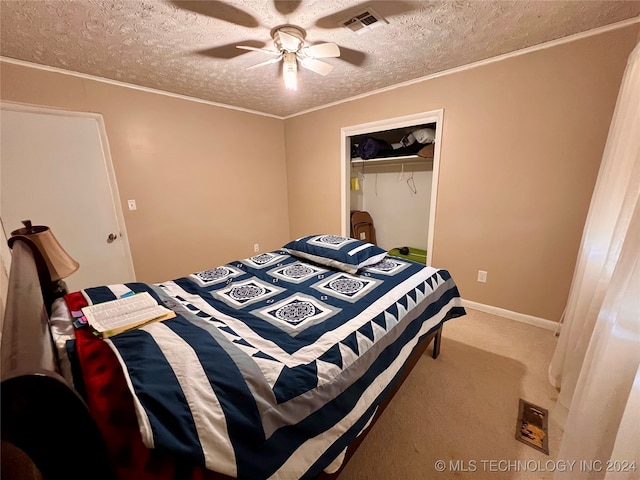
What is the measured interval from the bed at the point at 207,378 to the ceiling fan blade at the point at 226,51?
173 centimetres

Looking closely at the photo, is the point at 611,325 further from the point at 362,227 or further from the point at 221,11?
the point at 362,227

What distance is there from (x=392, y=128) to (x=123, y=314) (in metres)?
2.91

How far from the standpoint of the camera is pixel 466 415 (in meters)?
1.53

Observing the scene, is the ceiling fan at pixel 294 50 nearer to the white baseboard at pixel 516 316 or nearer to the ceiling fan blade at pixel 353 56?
the ceiling fan blade at pixel 353 56

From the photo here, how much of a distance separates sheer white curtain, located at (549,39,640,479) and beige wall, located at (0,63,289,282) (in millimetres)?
3481

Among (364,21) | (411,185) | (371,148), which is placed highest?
(364,21)

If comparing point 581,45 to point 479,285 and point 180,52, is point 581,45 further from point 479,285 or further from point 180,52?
point 180,52

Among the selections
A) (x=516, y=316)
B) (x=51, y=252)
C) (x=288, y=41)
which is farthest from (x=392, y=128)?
(x=51, y=252)

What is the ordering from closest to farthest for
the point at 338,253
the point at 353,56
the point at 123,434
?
the point at 123,434, the point at 338,253, the point at 353,56

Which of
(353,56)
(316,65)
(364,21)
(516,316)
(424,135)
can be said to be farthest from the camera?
(424,135)

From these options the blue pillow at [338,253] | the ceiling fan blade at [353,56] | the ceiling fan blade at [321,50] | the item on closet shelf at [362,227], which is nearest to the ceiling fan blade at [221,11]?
the ceiling fan blade at [321,50]

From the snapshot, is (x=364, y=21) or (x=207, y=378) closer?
(x=207, y=378)

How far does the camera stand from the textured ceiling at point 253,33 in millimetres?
1477

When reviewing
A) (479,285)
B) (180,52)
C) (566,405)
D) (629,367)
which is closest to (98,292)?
(180,52)
